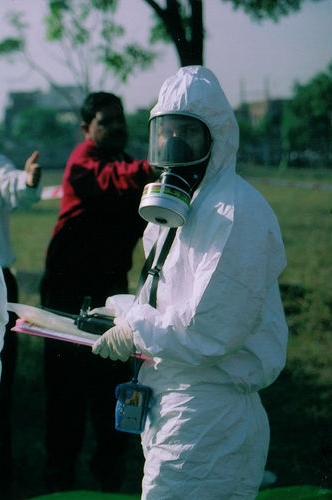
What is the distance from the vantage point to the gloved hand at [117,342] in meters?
2.07

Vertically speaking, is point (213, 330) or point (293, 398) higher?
point (213, 330)

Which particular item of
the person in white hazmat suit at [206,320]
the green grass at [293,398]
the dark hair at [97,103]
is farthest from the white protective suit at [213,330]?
the dark hair at [97,103]

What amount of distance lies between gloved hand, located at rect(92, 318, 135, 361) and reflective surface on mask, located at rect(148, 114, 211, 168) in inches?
18.9

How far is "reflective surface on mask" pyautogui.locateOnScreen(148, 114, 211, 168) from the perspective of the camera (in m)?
2.07

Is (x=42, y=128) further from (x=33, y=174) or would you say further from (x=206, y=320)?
(x=206, y=320)

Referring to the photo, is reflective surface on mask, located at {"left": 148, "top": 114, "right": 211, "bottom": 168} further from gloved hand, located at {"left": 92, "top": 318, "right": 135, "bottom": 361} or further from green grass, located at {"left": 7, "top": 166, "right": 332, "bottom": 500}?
green grass, located at {"left": 7, "top": 166, "right": 332, "bottom": 500}

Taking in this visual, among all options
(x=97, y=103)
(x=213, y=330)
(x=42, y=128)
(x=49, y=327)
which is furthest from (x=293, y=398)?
(x=42, y=128)

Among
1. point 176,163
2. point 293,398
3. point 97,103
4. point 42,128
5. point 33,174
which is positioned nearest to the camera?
point 176,163

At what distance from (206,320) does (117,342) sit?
1.05ft

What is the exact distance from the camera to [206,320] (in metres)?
1.90

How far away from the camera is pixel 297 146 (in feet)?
21.9

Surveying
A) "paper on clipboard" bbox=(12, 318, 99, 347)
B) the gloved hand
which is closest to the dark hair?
"paper on clipboard" bbox=(12, 318, 99, 347)

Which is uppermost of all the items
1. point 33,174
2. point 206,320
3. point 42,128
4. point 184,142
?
point 42,128

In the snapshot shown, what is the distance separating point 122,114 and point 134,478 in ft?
6.20
